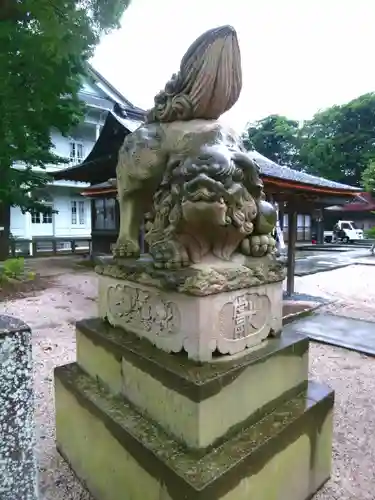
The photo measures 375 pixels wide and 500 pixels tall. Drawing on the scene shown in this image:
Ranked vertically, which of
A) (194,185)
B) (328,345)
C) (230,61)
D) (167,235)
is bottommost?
(328,345)

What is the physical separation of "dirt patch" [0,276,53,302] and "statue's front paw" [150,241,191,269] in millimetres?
5975

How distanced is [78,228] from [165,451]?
54.4 ft

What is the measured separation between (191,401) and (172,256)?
23.4 inches

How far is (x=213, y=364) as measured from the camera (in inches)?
57.7

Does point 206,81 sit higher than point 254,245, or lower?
higher

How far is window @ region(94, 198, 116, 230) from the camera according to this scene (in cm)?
1192

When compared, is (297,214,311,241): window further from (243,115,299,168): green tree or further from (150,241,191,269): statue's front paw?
(150,241,191,269): statue's front paw

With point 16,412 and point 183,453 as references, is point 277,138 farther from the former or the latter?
point 16,412

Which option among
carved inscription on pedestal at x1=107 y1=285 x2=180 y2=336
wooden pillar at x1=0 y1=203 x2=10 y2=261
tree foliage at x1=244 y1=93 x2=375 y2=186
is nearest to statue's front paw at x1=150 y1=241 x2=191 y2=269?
carved inscription on pedestal at x1=107 y1=285 x2=180 y2=336

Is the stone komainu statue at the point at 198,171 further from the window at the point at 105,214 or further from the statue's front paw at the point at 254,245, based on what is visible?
the window at the point at 105,214

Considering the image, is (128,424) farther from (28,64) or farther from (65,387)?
(28,64)

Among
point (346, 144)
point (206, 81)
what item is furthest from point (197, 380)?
point (346, 144)

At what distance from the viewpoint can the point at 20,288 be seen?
7.31 metres

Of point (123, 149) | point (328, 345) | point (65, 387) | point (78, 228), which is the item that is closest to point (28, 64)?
point (123, 149)
